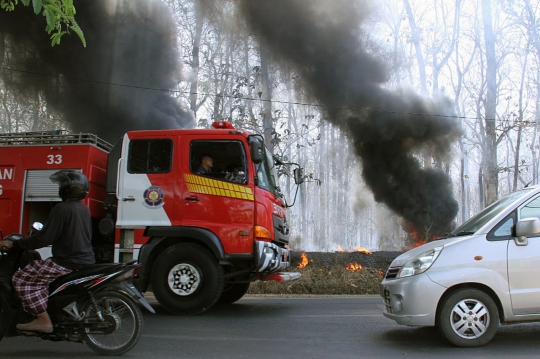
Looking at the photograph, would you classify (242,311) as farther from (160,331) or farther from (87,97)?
(87,97)

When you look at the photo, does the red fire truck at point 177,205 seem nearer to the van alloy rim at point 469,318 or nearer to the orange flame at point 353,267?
the van alloy rim at point 469,318

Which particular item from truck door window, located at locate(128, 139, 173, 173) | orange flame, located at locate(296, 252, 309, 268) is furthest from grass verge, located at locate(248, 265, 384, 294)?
truck door window, located at locate(128, 139, 173, 173)

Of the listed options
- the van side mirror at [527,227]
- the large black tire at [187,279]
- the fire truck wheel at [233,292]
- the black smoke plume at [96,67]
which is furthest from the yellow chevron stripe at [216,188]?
the black smoke plume at [96,67]

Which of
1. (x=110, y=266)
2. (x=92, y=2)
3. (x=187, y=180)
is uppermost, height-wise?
(x=92, y=2)

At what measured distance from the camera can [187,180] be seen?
21.9ft

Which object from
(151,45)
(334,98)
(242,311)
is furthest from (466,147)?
(242,311)

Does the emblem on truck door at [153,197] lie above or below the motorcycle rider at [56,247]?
above

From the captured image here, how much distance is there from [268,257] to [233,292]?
1.69m

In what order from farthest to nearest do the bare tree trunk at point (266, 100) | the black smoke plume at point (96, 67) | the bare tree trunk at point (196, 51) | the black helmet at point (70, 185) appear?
the bare tree trunk at point (196, 51)
the bare tree trunk at point (266, 100)
the black smoke plume at point (96, 67)
the black helmet at point (70, 185)

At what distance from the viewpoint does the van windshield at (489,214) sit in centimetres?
470

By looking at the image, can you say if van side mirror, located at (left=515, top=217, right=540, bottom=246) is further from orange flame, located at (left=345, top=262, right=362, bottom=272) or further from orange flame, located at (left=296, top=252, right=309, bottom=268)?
orange flame, located at (left=296, top=252, right=309, bottom=268)

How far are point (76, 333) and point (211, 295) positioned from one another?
2409 mm

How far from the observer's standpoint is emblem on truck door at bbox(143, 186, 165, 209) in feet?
21.8

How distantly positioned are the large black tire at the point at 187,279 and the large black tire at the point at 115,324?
2.21 meters
